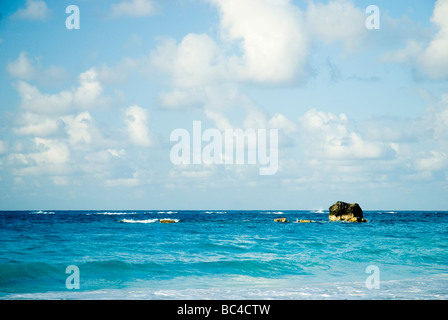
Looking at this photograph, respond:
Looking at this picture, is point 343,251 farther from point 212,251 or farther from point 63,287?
point 63,287

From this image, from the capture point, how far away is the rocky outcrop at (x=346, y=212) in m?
70.5

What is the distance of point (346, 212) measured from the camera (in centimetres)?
7175

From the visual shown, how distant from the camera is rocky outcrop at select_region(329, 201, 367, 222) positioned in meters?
70.5

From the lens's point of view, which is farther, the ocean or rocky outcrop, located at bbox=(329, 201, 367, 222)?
rocky outcrop, located at bbox=(329, 201, 367, 222)

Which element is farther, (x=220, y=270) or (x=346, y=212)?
(x=346, y=212)

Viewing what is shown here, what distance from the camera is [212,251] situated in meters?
27.2

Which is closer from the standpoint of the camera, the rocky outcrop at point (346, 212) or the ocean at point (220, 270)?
the ocean at point (220, 270)

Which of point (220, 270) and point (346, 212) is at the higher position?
point (220, 270)

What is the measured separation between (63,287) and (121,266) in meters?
4.55
